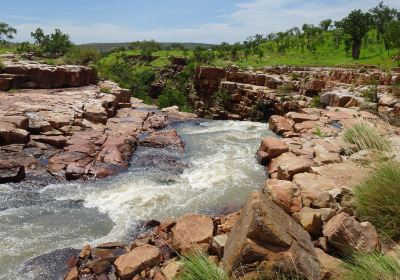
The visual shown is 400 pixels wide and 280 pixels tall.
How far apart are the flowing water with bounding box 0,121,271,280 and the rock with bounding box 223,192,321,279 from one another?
9.51ft

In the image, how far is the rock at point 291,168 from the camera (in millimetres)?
8094

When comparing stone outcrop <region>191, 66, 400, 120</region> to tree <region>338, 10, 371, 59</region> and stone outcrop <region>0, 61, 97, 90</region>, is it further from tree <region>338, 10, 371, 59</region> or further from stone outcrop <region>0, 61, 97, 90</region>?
stone outcrop <region>0, 61, 97, 90</region>

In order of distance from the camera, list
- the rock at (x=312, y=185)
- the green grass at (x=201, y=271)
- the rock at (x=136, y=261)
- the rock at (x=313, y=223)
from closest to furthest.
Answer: the green grass at (x=201, y=271), the rock at (x=136, y=261), the rock at (x=313, y=223), the rock at (x=312, y=185)

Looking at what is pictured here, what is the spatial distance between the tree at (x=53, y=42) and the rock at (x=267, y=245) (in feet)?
87.5

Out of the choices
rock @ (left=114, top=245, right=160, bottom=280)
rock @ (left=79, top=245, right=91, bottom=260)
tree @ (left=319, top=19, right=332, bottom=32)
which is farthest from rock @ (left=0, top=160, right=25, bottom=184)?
tree @ (left=319, top=19, right=332, bottom=32)

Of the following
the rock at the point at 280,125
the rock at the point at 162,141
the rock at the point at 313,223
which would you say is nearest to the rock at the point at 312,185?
the rock at the point at 313,223

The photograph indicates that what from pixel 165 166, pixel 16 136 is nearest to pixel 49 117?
pixel 16 136

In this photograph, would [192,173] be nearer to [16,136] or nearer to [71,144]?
[71,144]

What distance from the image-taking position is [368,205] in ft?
17.4

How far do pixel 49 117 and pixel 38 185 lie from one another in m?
4.16

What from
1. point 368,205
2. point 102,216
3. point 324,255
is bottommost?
point 102,216

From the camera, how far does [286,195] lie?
20.7 feet

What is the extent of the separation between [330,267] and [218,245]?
144 cm

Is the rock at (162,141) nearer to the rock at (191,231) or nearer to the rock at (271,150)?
the rock at (271,150)
